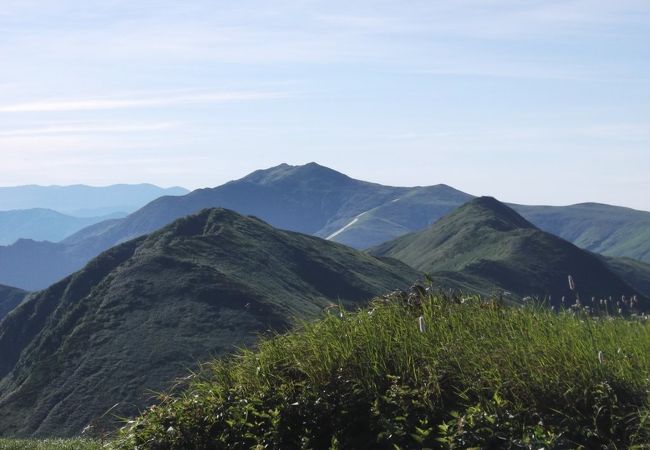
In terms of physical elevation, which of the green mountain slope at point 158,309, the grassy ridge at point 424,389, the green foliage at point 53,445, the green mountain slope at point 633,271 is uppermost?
the grassy ridge at point 424,389

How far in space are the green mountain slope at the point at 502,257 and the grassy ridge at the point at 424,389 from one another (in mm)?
79851

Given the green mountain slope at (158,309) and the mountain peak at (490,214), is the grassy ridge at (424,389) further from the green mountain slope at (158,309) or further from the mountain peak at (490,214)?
the mountain peak at (490,214)

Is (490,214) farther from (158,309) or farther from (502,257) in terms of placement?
(158,309)

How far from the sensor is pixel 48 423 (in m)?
40.7

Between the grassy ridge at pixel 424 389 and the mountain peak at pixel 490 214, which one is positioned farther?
the mountain peak at pixel 490 214

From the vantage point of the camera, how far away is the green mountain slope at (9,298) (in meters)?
133

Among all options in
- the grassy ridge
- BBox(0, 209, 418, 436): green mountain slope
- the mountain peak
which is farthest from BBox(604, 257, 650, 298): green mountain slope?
the grassy ridge

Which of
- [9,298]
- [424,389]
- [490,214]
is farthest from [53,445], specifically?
[9,298]

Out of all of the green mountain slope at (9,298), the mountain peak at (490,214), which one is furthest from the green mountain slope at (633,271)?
the green mountain slope at (9,298)

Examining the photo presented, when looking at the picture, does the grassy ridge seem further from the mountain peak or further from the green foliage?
the mountain peak

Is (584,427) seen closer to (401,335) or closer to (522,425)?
(522,425)

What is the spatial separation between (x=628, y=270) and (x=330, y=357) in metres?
158

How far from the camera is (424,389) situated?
27.7 feet

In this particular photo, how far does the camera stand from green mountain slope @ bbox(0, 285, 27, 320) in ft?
437
